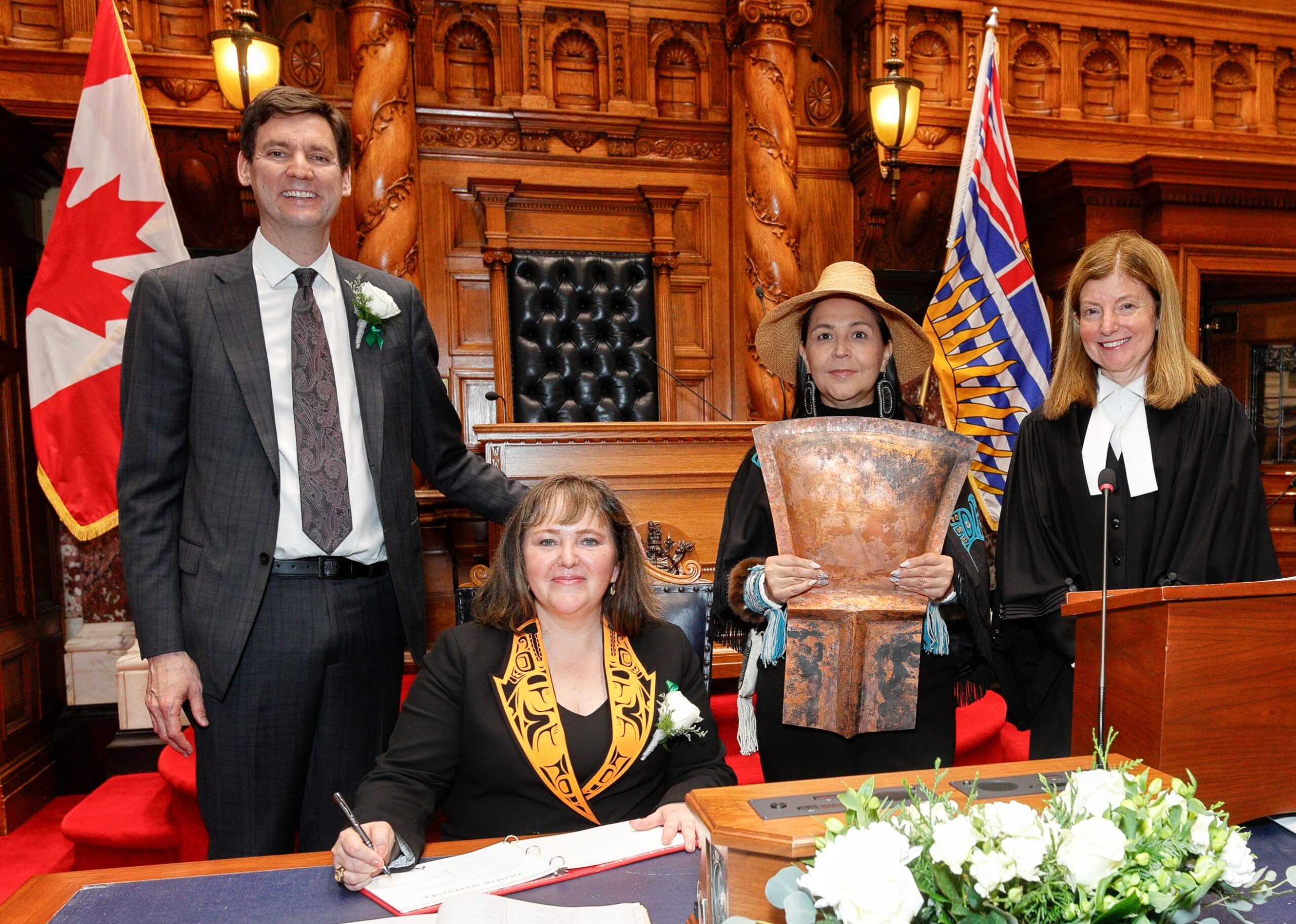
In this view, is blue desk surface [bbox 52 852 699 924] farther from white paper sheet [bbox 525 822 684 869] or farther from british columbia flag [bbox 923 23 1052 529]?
british columbia flag [bbox 923 23 1052 529]

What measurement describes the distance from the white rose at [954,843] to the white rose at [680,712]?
891 millimetres

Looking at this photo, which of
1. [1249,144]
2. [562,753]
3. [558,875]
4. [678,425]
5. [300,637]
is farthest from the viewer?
[1249,144]

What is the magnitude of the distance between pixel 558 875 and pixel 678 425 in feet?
7.81

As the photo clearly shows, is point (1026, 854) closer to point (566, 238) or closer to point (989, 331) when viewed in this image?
point (989, 331)

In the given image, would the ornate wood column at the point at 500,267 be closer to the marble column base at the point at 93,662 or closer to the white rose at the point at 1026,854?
the marble column base at the point at 93,662

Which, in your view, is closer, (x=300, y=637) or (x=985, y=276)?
(x=300, y=637)

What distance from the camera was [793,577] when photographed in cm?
156

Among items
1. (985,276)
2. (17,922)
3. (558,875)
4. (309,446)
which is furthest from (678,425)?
(17,922)

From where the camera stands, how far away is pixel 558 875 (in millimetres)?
1241

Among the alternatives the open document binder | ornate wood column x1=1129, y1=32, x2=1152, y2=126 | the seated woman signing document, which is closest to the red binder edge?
the open document binder

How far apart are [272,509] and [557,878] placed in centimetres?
96

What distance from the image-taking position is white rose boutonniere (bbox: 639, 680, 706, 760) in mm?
1591

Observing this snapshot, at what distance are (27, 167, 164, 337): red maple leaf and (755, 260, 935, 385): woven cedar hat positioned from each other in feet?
8.52

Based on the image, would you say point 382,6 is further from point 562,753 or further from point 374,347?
point 562,753
